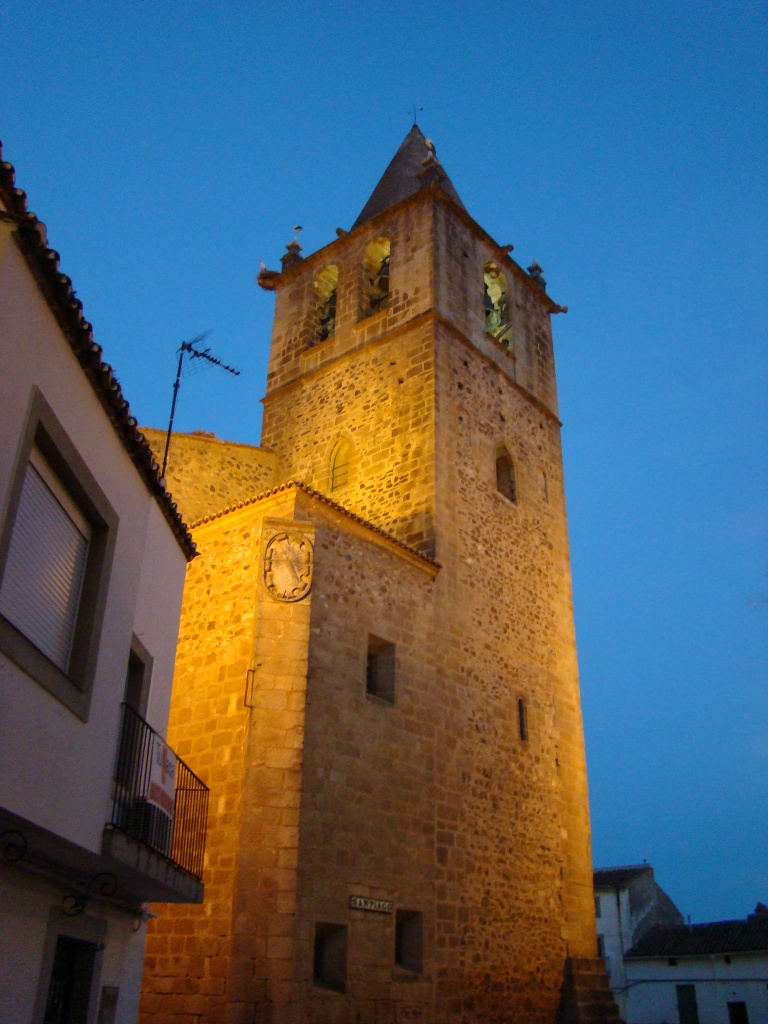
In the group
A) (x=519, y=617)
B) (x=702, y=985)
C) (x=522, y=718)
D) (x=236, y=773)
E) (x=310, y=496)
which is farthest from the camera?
(x=702, y=985)

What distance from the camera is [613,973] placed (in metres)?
27.9

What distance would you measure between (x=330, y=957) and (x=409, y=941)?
1463 mm

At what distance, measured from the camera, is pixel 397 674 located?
1245 centimetres

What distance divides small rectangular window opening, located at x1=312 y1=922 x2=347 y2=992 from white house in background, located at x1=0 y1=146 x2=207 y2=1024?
8.80ft

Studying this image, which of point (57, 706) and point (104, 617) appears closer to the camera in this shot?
point (57, 706)

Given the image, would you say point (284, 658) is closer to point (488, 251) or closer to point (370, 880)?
point (370, 880)

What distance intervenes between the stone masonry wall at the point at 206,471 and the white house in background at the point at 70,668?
26.2ft

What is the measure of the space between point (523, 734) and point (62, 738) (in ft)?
34.2

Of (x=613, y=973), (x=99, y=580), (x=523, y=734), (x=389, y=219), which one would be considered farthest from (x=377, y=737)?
(x=613, y=973)

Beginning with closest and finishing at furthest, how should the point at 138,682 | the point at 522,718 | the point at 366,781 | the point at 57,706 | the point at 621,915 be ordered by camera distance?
the point at 57,706
the point at 138,682
the point at 366,781
the point at 522,718
the point at 621,915

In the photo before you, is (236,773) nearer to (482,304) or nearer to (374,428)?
(374,428)

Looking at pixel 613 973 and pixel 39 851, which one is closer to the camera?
pixel 39 851

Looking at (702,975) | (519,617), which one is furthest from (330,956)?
Answer: (702,975)

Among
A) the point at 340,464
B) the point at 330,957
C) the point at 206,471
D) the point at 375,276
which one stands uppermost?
the point at 375,276
